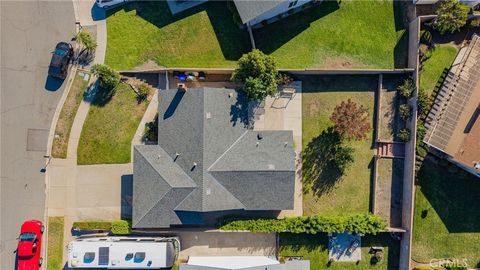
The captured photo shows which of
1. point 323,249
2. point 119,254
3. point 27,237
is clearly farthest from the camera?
point 323,249

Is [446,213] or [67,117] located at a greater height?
[67,117]

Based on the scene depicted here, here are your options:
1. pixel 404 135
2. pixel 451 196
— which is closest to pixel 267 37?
pixel 404 135

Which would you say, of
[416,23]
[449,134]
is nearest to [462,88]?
[449,134]

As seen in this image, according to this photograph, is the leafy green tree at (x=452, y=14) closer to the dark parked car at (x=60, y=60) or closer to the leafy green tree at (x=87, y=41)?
the leafy green tree at (x=87, y=41)

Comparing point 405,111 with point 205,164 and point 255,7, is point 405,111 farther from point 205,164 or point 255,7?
point 205,164

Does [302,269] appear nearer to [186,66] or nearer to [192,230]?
[192,230]

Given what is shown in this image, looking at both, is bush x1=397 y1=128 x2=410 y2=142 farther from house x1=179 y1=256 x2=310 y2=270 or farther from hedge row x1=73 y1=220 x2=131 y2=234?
hedge row x1=73 y1=220 x2=131 y2=234
